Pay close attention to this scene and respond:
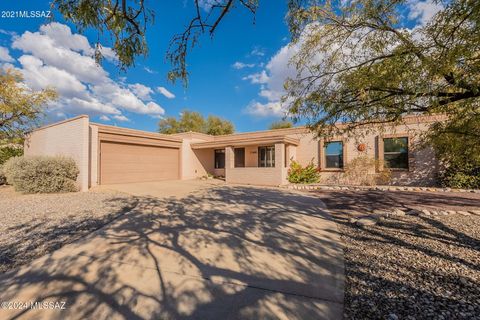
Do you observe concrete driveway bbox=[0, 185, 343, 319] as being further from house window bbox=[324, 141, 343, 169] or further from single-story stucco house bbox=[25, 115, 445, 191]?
house window bbox=[324, 141, 343, 169]

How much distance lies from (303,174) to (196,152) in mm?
7937

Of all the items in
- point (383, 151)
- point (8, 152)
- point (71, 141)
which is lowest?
point (383, 151)

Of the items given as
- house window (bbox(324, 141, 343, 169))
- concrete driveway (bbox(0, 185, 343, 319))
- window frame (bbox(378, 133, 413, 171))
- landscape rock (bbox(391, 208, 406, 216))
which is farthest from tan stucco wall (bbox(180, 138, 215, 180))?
landscape rock (bbox(391, 208, 406, 216))

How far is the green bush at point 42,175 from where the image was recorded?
867 centimetres

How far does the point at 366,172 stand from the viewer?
11.8 m

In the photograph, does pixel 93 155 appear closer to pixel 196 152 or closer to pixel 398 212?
pixel 196 152

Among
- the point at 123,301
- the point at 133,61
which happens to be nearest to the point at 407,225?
the point at 123,301

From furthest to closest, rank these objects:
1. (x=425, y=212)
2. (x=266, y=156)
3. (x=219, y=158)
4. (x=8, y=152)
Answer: (x=219, y=158) → (x=266, y=156) → (x=8, y=152) → (x=425, y=212)

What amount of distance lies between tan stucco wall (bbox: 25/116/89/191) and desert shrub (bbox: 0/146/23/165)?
3.74 metres

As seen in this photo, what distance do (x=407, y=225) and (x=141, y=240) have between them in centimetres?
543

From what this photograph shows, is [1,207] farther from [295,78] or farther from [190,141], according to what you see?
[190,141]

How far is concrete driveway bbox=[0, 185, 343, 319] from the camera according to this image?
2.14 meters

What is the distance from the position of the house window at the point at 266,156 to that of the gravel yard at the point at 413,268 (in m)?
9.26

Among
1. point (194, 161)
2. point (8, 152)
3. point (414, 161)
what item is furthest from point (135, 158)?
point (414, 161)
